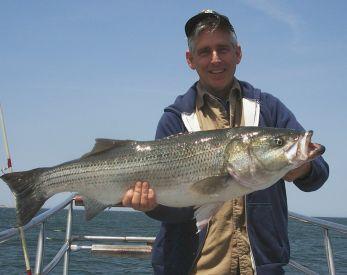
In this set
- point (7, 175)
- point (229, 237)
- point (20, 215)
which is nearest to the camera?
point (229, 237)

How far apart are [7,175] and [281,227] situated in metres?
2.87

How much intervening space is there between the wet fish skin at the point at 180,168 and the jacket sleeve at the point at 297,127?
0.60 ft

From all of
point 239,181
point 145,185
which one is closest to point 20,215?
point 145,185

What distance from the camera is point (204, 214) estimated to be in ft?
13.7

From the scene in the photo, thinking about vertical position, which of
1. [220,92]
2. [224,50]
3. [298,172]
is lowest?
[298,172]

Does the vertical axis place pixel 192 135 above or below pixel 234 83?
below

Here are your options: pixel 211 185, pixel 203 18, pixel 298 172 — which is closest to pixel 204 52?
pixel 203 18

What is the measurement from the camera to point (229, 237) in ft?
13.8

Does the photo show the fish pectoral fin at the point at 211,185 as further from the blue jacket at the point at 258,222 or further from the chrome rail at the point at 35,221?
the chrome rail at the point at 35,221

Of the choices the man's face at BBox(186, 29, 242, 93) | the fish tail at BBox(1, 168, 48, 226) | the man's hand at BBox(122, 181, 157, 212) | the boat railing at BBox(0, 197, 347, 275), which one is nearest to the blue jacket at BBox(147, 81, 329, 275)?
the man's hand at BBox(122, 181, 157, 212)

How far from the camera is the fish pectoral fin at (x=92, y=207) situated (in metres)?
4.80

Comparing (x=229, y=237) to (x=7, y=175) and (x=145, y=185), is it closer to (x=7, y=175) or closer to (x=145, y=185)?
(x=145, y=185)

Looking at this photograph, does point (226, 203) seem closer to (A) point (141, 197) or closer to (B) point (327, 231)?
(A) point (141, 197)

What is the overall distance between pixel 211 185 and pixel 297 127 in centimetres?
104
